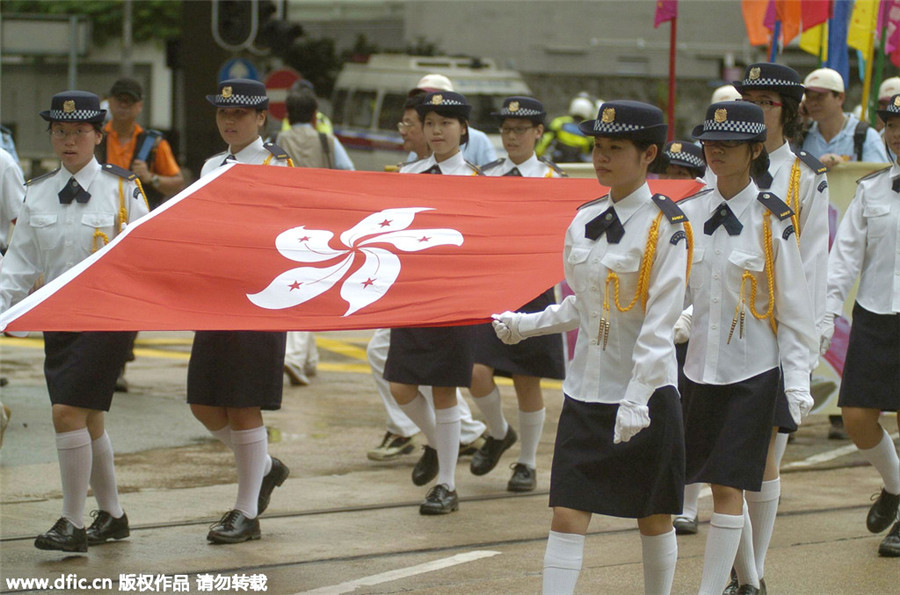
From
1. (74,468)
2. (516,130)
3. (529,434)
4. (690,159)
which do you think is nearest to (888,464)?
(690,159)

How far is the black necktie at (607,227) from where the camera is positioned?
455 centimetres

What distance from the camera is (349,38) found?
1490 inches

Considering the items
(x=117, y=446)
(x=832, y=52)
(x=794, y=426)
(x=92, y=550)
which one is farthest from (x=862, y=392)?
(x=832, y=52)

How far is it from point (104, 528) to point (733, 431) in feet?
9.44

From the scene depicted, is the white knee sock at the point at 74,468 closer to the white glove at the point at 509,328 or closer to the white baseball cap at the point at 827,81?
the white glove at the point at 509,328

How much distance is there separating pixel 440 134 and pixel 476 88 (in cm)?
1676

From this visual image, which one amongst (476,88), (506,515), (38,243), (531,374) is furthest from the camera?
(476,88)

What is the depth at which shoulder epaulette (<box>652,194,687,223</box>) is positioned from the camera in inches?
178

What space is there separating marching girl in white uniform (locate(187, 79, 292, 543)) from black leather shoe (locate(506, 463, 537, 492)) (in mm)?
1655

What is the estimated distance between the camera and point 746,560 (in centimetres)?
525

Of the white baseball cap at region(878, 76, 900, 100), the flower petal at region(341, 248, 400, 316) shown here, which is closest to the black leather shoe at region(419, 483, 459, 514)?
the flower petal at region(341, 248, 400, 316)

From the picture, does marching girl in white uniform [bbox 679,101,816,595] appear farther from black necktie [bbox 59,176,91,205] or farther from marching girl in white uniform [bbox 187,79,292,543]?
black necktie [bbox 59,176,91,205]

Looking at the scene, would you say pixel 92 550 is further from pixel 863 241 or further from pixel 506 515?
pixel 863 241

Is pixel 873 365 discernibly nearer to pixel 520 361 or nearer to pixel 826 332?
pixel 826 332
